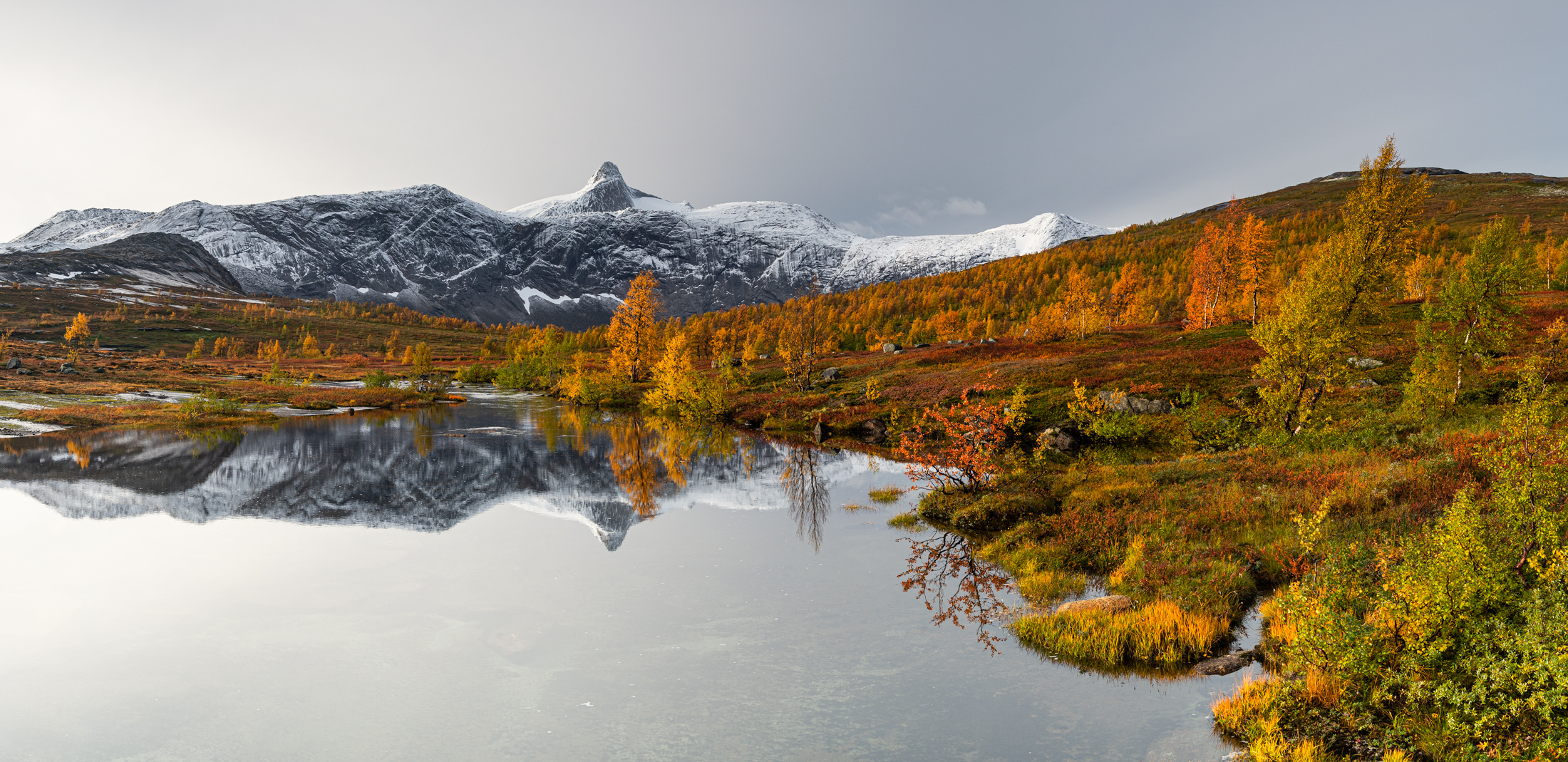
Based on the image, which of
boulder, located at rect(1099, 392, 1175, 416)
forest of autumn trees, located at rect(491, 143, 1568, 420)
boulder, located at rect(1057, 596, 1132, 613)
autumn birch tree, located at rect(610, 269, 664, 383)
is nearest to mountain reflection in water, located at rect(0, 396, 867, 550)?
boulder, located at rect(1057, 596, 1132, 613)

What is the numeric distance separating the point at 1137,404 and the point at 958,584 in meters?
28.1

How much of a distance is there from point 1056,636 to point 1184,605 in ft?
10.4

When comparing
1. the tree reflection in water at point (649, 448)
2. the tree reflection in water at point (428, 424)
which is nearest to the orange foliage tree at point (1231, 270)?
the tree reflection in water at point (649, 448)

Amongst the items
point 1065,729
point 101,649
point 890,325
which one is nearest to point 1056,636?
point 1065,729

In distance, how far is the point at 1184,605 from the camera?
1329 centimetres

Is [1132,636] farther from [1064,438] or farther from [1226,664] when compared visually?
[1064,438]

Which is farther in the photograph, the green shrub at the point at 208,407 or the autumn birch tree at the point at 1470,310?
the green shrub at the point at 208,407

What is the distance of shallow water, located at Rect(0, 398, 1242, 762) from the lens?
9.76 meters

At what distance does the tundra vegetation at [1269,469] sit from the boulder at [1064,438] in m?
0.17

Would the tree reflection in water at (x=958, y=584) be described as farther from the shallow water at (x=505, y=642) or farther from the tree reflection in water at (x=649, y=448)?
the tree reflection in water at (x=649, y=448)

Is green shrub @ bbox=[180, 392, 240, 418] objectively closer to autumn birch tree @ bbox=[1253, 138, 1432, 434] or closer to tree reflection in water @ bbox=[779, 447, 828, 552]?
tree reflection in water @ bbox=[779, 447, 828, 552]

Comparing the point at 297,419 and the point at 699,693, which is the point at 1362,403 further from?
the point at 297,419

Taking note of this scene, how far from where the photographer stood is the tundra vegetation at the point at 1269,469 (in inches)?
328

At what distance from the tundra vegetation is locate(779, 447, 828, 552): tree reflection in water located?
0.34 metres
